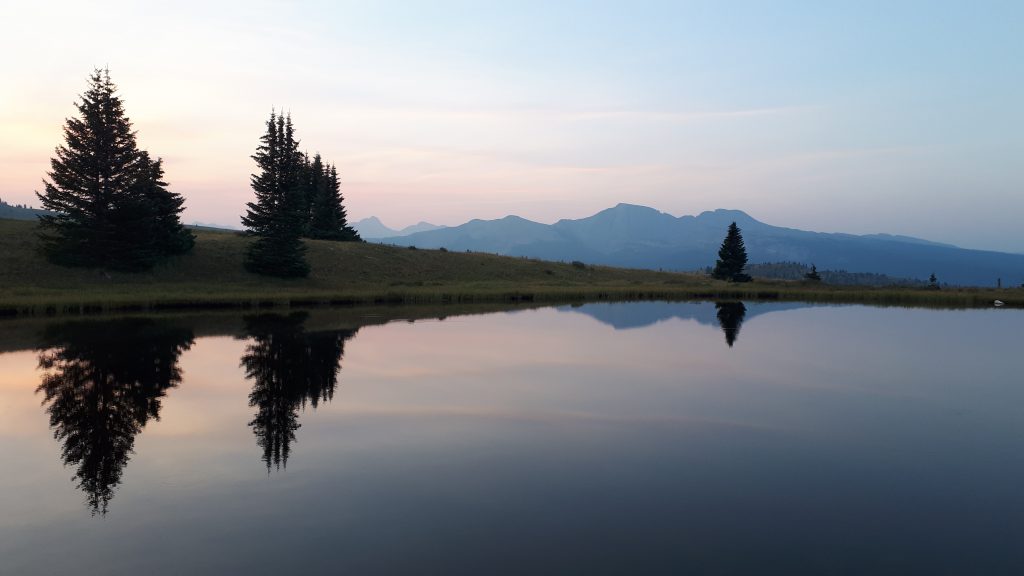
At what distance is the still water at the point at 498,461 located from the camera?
9305 mm

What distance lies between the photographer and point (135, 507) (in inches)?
427

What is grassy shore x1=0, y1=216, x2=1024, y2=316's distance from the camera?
46.5m

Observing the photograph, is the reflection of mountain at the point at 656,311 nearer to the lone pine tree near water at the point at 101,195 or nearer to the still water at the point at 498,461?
the still water at the point at 498,461

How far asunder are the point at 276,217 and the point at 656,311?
39.5 m

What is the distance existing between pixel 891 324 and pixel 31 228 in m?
76.7

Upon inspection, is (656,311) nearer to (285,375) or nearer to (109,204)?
(285,375)

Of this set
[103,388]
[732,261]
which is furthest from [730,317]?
[732,261]

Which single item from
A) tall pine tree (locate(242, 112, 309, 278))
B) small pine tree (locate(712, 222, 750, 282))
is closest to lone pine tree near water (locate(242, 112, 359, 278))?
tall pine tree (locate(242, 112, 309, 278))

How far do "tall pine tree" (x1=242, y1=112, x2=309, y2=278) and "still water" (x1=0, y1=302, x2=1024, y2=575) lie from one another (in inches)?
1348

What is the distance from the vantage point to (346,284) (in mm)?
65188

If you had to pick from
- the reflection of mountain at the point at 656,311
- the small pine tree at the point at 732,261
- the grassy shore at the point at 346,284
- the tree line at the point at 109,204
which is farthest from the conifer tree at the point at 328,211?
the small pine tree at the point at 732,261

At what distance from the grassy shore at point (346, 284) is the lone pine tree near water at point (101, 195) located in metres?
1.73

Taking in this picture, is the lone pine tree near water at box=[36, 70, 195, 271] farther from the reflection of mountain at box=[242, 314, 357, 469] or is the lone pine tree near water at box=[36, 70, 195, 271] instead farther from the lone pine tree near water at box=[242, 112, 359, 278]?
the reflection of mountain at box=[242, 314, 357, 469]

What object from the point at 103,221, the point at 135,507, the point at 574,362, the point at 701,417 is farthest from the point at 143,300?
the point at 701,417
